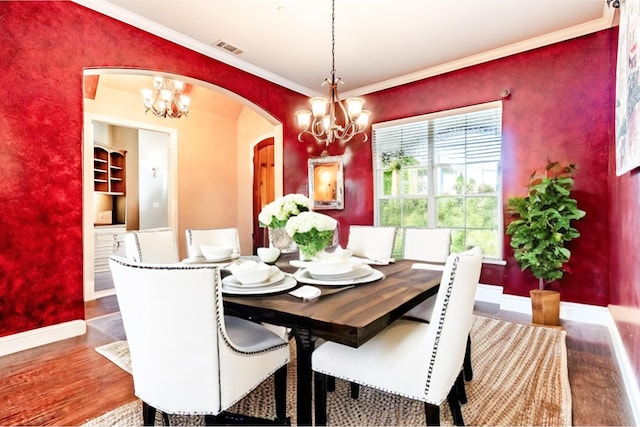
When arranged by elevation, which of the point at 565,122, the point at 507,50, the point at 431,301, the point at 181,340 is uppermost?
the point at 507,50

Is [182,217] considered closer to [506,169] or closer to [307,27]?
[307,27]

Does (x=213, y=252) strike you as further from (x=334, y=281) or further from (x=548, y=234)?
(x=548, y=234)

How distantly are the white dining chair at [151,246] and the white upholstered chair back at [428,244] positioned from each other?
2.04 m

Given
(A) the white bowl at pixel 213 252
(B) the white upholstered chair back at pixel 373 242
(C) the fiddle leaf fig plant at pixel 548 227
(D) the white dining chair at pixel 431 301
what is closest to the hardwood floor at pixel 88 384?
(D) the white dining chair at pixel 431 301

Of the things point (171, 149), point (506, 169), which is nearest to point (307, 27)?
point (506, 169)

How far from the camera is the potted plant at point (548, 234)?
9.91ft

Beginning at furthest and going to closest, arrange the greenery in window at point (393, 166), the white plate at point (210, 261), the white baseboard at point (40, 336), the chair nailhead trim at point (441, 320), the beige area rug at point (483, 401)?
the greenery in window at point (393, 166), the white baseboard at point (40, 336), the white plate at point (210, 261), the beige area rug at point (483, 401), the chair nailhead trim at point (441, 320)

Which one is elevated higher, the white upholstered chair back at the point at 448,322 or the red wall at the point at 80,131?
the red wall at the point at 80,131

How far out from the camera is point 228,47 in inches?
146

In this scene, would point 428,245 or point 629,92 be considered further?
point 428,245

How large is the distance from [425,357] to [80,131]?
3.28 metres

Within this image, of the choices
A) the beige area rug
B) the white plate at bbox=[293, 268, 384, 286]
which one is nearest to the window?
the beige area rug

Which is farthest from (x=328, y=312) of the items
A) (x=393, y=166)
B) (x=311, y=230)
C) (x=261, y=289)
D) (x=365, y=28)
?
(x=393, y=166)

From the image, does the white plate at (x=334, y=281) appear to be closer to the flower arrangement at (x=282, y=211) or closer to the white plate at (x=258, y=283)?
the white plate at (x=258, y=283)
